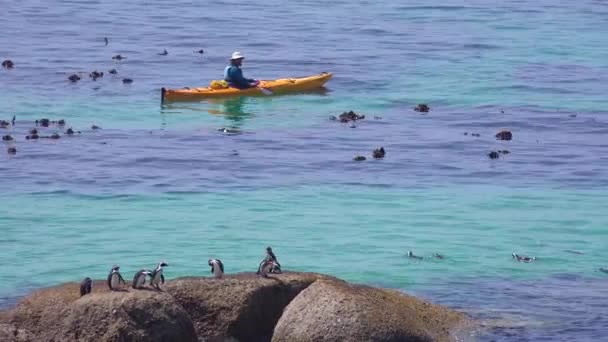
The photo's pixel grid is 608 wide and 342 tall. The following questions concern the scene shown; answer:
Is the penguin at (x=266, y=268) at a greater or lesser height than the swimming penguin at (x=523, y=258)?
greater

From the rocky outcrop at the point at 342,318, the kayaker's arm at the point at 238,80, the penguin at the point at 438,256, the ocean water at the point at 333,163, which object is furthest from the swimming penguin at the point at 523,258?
the kayaker's arm at the point at 238,80

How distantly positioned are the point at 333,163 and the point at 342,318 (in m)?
16.0

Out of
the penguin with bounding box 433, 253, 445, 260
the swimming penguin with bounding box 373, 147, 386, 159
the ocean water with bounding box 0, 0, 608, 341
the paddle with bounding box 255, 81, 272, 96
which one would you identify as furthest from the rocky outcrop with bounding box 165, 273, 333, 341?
the paddle with bounding box 255, 81, 272, 96

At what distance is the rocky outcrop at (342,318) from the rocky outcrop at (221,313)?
0.01 metres

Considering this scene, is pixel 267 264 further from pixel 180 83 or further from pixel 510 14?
pixel 510 14

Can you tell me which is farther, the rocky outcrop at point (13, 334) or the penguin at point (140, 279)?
the penguin at point (140, 279)

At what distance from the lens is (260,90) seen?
4034 cm

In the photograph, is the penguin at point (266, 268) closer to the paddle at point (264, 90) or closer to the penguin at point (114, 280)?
the penguin at point (114, 280)

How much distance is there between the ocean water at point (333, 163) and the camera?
899 inches

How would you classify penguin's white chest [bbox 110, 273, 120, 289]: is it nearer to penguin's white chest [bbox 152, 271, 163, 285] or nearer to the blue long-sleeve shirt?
penguin's white chest [bbox 152, 271, 163, 285]

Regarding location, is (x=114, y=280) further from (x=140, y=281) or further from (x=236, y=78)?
(x=236, y=78)

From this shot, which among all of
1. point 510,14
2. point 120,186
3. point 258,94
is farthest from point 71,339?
point 510,14

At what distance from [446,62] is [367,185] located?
64.9ft

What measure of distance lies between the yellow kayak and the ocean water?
0.97ft
